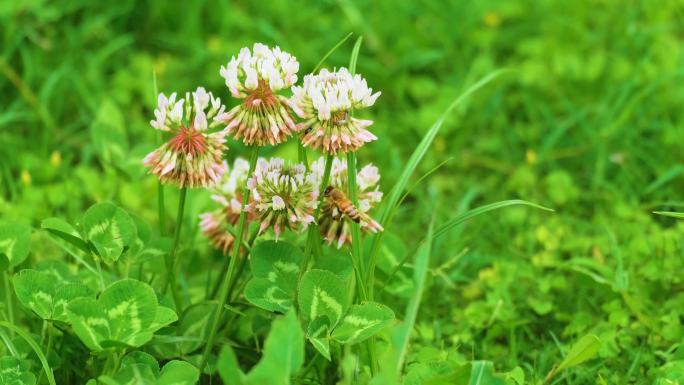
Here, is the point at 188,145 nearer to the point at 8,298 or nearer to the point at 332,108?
the point at 332,108

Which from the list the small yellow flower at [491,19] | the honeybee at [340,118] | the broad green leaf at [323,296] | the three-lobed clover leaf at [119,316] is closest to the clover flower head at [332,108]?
the honeybee at [340,118]

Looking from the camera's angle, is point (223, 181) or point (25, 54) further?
point (25, 54)

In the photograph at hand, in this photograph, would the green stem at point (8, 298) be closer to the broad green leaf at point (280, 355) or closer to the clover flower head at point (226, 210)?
the clover flower head at point (226, 210)

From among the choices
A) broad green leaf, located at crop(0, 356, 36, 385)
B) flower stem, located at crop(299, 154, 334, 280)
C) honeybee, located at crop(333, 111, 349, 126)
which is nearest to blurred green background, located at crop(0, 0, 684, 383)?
flower stem, located at crop(299, 154, 334, 280)

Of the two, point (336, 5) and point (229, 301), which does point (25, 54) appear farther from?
point (229, 301)

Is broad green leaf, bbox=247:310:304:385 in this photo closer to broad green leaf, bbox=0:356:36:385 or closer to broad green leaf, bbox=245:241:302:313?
broad green leaf, bbox=245:241:302:313

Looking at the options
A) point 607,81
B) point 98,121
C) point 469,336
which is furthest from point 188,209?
point 607,81
